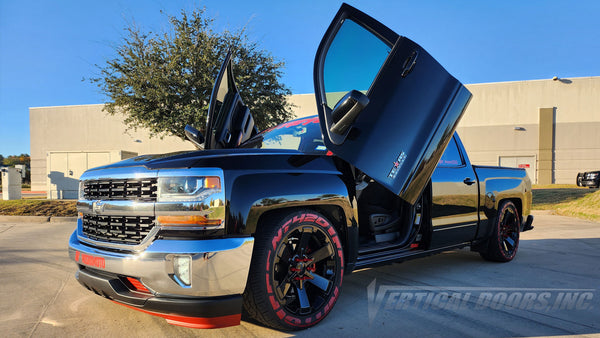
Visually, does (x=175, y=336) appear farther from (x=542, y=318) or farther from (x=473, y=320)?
(x=542, y=318)

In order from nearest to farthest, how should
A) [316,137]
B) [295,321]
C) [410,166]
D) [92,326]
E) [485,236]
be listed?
[295,321] < [92,326] < [410,166] < [316,137] < [485,236]

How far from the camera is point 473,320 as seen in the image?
301 cm

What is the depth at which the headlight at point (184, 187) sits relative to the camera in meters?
2.42

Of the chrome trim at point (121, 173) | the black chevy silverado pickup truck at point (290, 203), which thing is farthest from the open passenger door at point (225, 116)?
the chrome trim at point (121, 173)

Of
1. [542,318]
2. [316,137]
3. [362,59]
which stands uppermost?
[362,59]

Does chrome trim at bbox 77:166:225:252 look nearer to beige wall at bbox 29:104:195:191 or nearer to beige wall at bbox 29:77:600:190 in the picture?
beige wall at bbox 29:77:600:190

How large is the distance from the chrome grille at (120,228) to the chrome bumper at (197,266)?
134 mm

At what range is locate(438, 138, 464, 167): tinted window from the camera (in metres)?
4.42

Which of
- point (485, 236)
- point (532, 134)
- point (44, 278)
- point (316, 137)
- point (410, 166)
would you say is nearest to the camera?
point (410, 166)

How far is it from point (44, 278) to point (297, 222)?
3.39 meters

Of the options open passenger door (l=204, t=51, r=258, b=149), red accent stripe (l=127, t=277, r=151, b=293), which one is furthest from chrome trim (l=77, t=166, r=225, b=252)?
open passenger door (l=204, t=51, r=258, b=149)

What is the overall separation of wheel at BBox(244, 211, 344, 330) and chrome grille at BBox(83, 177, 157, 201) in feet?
2.51

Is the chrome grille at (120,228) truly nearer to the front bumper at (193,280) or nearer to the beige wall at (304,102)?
the front bumper at (193,280)

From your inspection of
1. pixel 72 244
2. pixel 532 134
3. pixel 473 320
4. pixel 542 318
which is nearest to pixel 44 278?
pixel 72 244
